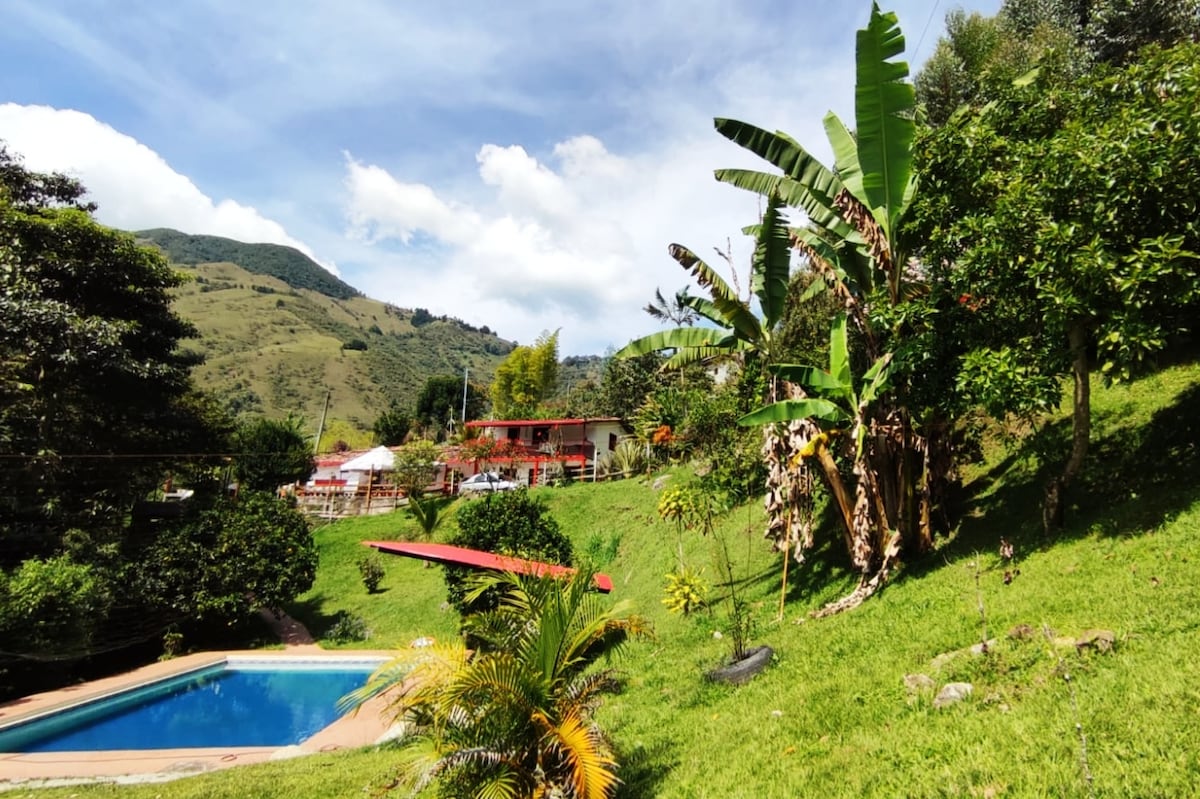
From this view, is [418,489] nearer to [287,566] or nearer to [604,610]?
[287,566]

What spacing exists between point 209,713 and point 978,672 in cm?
1431

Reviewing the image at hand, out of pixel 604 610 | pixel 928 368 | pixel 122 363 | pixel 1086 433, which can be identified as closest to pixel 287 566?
pixel 122 363

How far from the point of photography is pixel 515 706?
4.08 meters

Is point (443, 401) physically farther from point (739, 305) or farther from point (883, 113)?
point (883, 113)

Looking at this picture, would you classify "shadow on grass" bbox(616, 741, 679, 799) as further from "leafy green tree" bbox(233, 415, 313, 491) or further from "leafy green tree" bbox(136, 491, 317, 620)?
"leafy green tree" bbox(233, 415, 313, 491)

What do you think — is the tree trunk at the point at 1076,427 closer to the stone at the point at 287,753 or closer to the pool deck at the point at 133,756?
the pool deck at the point at 133,756

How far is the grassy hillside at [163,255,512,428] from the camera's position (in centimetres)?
7934

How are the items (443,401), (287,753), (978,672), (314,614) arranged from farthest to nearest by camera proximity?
(443,401), (314,614), (287,753), (978,672)

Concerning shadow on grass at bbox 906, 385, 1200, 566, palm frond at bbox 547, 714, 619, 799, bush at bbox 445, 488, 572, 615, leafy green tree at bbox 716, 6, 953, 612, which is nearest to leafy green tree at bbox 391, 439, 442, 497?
bush at bbox 445, 488, 572, 615

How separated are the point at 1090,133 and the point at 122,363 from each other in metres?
18.7

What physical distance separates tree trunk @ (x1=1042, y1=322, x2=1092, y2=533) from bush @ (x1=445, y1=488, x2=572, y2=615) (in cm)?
912

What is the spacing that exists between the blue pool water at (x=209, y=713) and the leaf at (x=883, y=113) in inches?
454

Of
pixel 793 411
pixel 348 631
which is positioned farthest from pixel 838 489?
pixel 348 631

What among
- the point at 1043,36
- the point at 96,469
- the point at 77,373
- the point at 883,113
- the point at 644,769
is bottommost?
the point at 644,769
